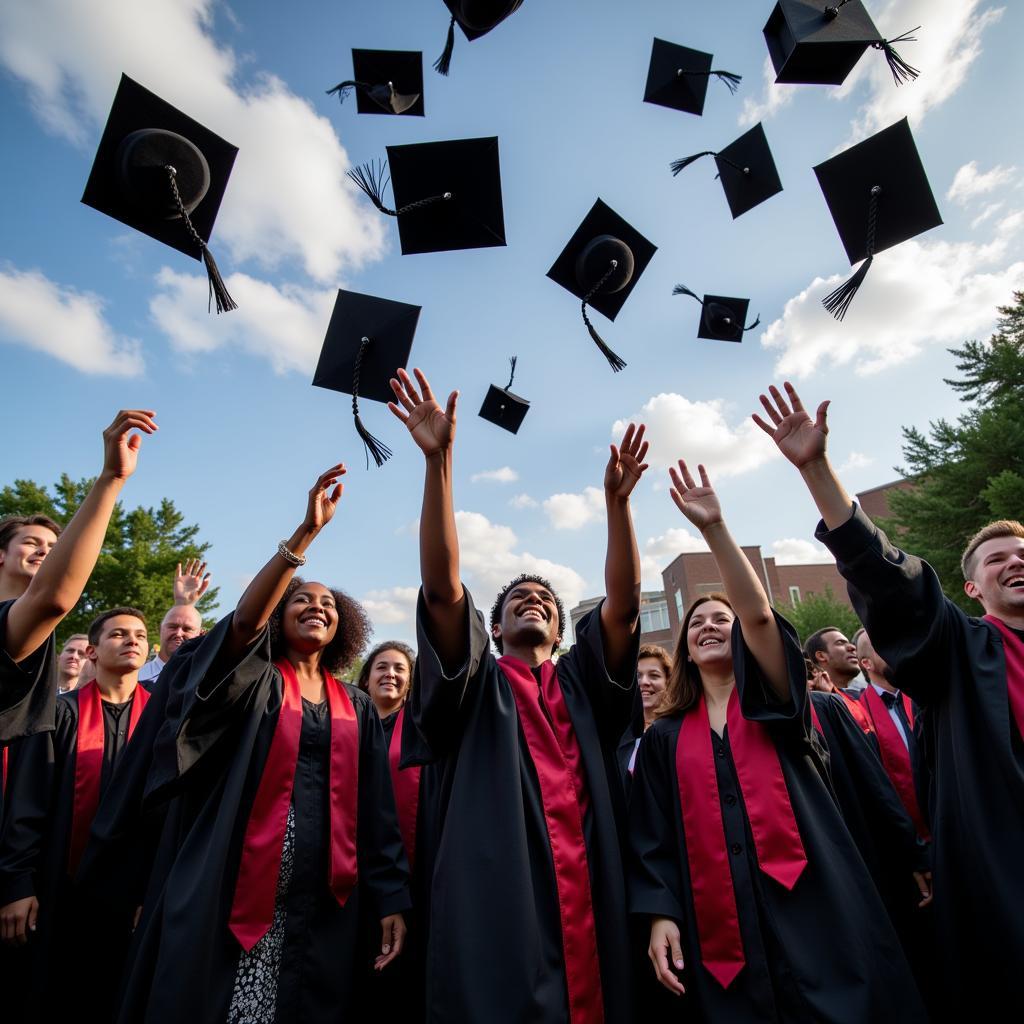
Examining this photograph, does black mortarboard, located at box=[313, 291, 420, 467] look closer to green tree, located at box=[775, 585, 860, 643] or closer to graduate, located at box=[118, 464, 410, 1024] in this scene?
graduate, located at box=[118, 464, 410, 1024]

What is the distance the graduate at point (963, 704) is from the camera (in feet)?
6.50

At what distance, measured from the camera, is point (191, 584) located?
3.78 metres

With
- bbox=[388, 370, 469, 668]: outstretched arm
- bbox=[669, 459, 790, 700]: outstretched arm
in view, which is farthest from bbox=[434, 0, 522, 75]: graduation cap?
bbox=[669, 459, 790, 700]: outstretched arm

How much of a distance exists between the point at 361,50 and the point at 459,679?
154 inches

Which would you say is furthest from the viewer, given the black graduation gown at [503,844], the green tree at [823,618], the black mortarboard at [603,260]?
the green tree at [823,618]

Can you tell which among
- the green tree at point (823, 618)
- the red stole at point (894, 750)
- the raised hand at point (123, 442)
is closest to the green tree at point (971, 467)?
the green tree at point (823, 618)

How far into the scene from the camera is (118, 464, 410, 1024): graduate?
2123mm

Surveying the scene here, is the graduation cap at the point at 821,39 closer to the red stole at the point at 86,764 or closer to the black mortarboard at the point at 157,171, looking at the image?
the black mortarboard at the point at 157,171

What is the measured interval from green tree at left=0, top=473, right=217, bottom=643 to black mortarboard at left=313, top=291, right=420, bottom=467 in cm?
1767

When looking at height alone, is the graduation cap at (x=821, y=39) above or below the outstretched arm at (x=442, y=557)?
above

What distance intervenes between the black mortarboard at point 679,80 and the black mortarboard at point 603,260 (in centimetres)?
144

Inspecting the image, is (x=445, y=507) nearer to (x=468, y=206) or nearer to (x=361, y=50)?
(x=468, y=206)

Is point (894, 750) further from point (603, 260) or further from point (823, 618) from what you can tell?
point (823, 618)

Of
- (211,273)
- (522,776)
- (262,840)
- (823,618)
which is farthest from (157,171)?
(823,618)
